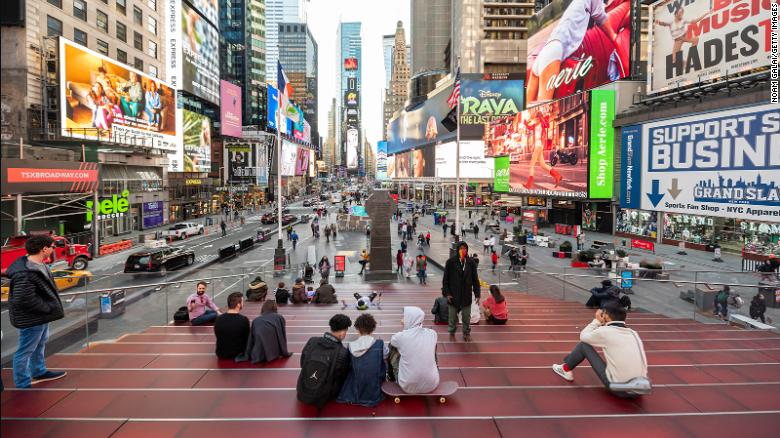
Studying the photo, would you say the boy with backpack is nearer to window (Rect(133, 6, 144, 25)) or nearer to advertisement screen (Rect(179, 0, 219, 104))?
window (Rect(133, 6, 144, 25))

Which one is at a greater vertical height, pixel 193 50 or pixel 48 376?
pixel 193 50

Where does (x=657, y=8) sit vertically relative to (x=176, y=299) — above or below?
above

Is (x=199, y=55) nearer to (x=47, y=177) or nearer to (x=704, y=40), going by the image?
(x=47, y=177)

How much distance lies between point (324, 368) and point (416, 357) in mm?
1133

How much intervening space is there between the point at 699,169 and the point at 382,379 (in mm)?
35308

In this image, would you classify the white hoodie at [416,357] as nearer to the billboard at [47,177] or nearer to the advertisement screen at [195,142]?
the billboard at [47,177]

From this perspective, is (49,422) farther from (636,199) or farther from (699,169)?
(636,199)

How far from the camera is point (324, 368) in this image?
546 centimetres

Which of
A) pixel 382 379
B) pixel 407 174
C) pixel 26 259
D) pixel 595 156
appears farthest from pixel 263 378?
pixel 407 174

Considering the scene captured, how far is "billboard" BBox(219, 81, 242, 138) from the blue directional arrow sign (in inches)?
2289

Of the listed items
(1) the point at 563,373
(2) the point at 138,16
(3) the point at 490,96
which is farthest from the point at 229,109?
(1) the point at 563,373

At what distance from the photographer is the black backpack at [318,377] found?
542 cm

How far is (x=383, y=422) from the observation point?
5.18 metres

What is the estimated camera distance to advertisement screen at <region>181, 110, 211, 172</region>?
56.7 m
